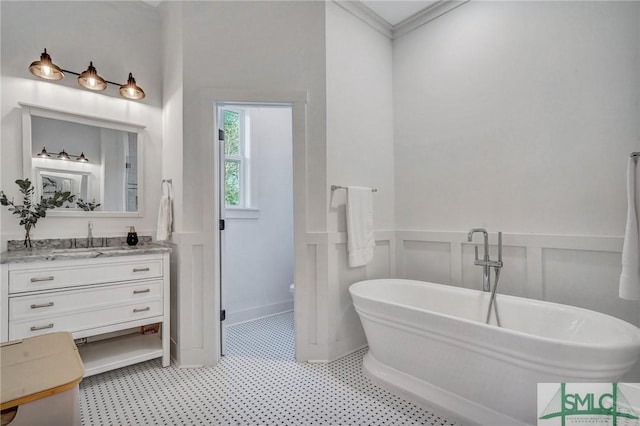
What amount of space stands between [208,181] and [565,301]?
2715mm

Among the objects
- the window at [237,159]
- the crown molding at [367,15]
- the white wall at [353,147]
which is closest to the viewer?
the white wall at [353,147]

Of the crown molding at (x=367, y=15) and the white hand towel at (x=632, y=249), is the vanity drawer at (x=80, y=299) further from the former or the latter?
the white hand towel at (x=632, y=249)

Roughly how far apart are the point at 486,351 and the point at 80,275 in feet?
8.13

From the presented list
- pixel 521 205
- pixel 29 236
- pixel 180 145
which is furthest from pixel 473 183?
pixel 29 236

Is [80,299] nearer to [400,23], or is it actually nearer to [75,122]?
[75,122]

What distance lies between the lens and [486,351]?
1.57 m

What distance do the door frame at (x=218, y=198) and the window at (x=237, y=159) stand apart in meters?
1.04

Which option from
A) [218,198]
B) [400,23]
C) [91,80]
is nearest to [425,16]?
[400,23]

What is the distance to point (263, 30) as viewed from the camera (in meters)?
2.41

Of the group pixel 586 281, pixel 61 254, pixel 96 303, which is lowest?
pixel 96 303

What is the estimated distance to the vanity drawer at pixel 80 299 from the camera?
70.5 inches

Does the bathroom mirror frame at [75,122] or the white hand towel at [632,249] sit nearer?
the white hand towel at [632,249]

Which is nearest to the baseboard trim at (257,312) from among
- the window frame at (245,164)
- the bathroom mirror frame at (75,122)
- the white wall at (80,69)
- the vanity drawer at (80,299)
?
the window frame at (245,164)

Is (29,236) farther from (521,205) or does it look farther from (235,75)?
(521,205)
